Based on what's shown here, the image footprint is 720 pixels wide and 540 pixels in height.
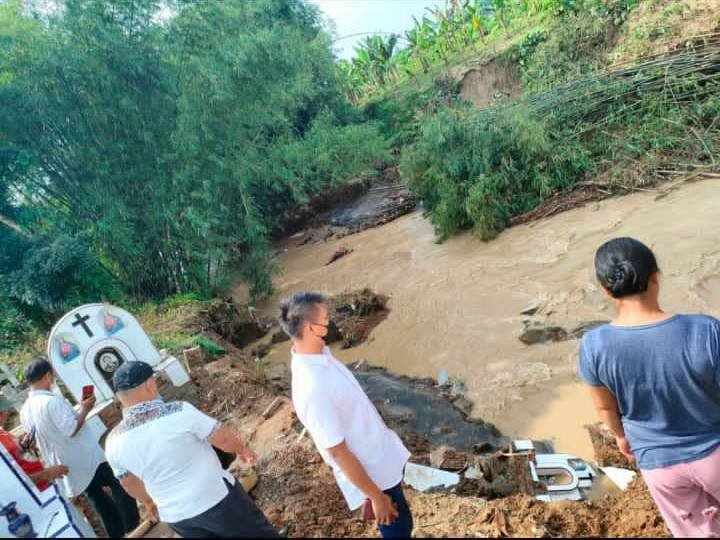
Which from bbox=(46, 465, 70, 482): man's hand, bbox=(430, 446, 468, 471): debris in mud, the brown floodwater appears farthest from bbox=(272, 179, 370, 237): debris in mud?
bbox=(46, 465, 70, 482): man's hand

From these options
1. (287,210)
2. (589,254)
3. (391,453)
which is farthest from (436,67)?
(391,453)

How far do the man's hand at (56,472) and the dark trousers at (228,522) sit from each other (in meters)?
1.13

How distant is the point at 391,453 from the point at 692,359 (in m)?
1.18

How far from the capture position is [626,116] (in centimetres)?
941

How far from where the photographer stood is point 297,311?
1.91 meters

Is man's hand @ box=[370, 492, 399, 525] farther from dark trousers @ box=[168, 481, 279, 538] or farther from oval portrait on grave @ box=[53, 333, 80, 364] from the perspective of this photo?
oval portrait on grave @ box=[53, 333, 80, 364]

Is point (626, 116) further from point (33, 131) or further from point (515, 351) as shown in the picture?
point (33, 131)

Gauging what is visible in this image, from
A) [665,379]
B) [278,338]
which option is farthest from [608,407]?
[278,338]

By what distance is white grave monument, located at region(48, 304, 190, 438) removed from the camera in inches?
176

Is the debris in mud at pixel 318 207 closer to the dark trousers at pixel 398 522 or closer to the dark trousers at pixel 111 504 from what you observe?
the dark trousers at pixel 111 504

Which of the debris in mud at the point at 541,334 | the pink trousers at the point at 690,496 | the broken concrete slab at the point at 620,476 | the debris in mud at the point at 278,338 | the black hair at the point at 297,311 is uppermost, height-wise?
the black hair at the point at 297,311

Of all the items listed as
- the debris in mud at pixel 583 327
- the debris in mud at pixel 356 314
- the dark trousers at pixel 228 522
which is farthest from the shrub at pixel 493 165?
the dark trousers at pixel 228 522

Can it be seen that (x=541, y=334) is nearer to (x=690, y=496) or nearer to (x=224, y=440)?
(x=690, y=496)

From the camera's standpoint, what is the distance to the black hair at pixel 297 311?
189 cm
